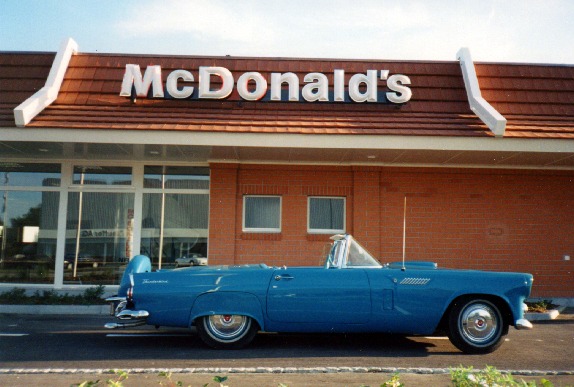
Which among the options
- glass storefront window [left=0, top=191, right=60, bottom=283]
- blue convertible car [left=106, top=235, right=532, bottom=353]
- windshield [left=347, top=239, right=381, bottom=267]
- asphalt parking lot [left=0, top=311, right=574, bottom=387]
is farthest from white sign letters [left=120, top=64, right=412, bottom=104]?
blue convertible car [left=106, top=235, right=532, bottom=353]

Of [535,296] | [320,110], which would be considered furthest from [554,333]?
[320,110]

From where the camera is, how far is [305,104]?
1276 cm

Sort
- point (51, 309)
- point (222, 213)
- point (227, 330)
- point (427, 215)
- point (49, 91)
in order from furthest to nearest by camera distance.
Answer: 1. point (427, 215)
2. point (222, 213)
3. point (49, 91)
4. point (51, 309)
5. point (227, 330)

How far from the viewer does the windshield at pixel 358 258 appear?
7340 mm

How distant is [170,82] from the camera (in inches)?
496

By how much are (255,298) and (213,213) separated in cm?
584

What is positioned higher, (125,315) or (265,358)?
(125,315)

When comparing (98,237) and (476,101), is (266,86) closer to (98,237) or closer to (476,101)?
(476,101)

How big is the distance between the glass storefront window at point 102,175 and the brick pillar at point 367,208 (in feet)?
16.6

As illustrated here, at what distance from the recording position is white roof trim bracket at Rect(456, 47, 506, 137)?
36.5 ft

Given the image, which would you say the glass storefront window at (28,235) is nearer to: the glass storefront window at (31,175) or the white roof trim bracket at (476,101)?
the glass storefront window at (31,175)

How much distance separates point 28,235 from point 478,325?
1007 cm

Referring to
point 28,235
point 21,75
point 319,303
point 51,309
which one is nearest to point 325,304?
point 319,303

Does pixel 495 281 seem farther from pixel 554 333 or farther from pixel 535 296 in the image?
pixel 535 296
